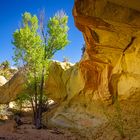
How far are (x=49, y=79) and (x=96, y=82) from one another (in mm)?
7001

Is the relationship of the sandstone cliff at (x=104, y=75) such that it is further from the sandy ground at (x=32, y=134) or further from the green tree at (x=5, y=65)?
the green tree at (x=5, y=65)

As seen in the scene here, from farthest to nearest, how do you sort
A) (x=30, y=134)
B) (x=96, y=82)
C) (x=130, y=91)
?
(x=96, y=82) → (x=30, y=134) → (x=130, y=91)

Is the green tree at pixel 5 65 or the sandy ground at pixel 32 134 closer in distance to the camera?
the sandy ground at pixel 32 134

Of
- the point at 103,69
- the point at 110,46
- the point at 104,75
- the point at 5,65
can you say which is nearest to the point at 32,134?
the point at 104,75

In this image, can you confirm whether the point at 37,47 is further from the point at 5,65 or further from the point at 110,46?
the point at 5,65

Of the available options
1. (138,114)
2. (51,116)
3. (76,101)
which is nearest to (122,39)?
(138,114)

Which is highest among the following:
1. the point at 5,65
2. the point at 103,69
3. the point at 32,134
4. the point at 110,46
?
the point at 5,65

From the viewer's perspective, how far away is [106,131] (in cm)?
1711

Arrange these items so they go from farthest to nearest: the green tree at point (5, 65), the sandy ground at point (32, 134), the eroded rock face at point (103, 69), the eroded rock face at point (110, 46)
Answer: the green tree at point (5, 65)
the sandy ground at point (32, 134)
the eroded rock face at point (103, 69)
the eroded rock face at point (110, 46)

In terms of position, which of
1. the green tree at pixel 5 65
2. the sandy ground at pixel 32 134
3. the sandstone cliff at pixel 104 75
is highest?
the green tree at pixel 5 65

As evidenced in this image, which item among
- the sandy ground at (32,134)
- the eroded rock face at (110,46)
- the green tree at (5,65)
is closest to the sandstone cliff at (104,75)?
the eroded rock face at (110,46)

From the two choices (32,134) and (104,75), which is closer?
(32,134)

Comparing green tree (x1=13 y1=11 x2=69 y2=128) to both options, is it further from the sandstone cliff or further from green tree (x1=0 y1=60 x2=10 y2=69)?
green tree (x1=0 y1=60 x2=10 y2=69)

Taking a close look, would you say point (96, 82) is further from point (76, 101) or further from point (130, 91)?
point (130, 91)
